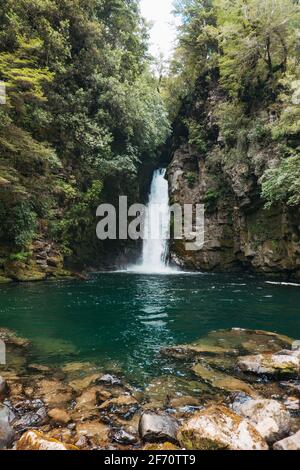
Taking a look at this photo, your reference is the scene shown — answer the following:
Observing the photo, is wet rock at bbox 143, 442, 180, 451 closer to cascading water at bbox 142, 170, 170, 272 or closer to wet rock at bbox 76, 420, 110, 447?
wet rock at bbox 76, 420, 110, 447

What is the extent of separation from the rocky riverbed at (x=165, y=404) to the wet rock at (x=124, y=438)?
1 centimetres

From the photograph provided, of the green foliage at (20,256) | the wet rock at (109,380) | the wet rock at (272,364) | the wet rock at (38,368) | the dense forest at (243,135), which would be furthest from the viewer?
the dense forest at (243,135)

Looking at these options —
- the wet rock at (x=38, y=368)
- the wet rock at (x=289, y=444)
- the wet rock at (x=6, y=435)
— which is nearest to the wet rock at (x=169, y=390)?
the wet rock at (x=289, y=444)

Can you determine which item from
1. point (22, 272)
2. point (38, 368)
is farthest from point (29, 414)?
point (22, 272)

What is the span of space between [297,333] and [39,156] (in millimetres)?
11728

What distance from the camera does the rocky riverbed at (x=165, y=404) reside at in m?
3.42

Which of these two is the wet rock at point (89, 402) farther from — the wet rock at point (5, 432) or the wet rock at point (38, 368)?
the wet rock at point (38, 368)

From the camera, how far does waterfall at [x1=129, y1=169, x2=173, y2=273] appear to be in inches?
870

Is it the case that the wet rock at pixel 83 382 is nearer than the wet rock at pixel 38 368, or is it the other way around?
the wet rock at pixel 83 382

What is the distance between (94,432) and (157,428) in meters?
0.77

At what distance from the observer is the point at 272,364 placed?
540 cm

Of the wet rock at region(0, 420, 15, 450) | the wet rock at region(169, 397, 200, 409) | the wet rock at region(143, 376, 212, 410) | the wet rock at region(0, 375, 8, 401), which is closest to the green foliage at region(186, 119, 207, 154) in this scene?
the wet rock at region(143, 376, 212, 410)

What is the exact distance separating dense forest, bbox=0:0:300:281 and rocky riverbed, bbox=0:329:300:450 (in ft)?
30.0
